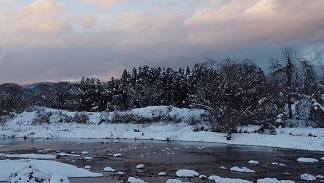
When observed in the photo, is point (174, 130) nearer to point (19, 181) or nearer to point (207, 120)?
point (207, 120)

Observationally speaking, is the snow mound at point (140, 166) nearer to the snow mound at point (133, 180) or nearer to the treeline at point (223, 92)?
the snow mound at point (133, 180)

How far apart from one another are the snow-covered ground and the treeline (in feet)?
7.62

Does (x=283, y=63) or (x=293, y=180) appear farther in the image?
(x=283, y=63)

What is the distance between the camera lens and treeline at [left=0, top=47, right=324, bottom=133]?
148 feet

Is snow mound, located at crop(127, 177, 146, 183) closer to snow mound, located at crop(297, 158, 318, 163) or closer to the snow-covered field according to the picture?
the snow-covered field

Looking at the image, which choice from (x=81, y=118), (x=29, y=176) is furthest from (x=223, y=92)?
(x=29, y=176)

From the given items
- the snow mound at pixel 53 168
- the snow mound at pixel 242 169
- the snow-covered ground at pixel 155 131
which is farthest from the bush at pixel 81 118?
the snow mound at pixel 242 169

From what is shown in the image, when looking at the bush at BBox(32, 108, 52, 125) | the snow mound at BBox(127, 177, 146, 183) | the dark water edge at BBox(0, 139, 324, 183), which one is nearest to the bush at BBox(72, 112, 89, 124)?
the bush at BBox(32, 108, 52, 125)

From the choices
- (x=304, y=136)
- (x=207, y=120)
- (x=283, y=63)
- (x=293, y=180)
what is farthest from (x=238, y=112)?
(x=293, y=180)

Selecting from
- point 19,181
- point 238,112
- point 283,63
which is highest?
point 283,63

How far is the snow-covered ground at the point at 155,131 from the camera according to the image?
37.6 meters

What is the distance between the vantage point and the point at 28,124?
65.1 meters

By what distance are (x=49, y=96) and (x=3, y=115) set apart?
43.9 meters

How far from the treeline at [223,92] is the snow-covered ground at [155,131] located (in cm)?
232
